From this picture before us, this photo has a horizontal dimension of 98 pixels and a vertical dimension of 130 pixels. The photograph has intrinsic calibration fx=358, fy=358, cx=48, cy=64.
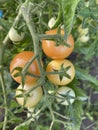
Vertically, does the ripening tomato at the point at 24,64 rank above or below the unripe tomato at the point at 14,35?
below

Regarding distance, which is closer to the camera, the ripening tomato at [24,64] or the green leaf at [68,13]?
the green leaf at [68,13]

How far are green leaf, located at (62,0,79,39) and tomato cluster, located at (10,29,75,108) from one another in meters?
0.08

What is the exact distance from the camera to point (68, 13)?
0.58 m

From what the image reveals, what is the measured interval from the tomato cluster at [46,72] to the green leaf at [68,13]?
0.27 ft

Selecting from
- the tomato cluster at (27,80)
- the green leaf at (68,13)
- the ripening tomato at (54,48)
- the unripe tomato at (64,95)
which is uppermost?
the green leaf at (68,13)

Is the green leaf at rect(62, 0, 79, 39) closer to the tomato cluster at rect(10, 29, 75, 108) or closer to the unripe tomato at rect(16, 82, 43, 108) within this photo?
the tomato cluster at rect(10, 29, 75, 108)

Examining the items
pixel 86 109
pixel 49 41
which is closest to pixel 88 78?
pixel 49 41

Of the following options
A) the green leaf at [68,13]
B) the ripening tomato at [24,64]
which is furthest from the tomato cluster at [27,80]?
the green leaf at [68,13]

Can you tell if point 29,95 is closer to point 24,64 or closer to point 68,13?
point 24,64

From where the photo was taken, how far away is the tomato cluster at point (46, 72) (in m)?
0.69

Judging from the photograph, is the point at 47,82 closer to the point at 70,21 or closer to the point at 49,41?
the point at 49,41

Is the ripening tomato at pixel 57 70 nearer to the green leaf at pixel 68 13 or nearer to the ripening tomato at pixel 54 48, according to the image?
the ripening tomato at pixel 54 48

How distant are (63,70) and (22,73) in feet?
0.27

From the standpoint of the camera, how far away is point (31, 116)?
770mm
